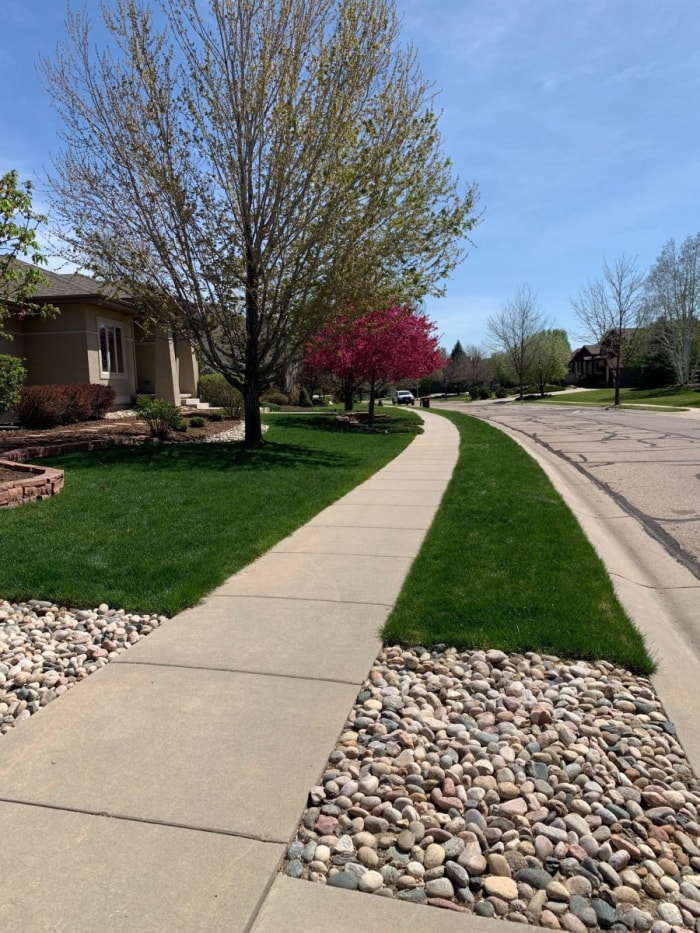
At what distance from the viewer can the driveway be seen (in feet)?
25.1

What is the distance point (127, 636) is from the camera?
453 cm

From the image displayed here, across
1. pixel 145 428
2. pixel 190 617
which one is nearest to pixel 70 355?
pixel 145 428

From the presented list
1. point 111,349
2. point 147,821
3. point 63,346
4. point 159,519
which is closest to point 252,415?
point 63,346

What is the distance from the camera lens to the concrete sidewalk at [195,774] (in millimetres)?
2160

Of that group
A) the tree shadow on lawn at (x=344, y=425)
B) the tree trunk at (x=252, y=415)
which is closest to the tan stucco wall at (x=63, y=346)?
the tree shadow on lawn at (x=344, y=425)

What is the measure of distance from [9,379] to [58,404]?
5.50 meters

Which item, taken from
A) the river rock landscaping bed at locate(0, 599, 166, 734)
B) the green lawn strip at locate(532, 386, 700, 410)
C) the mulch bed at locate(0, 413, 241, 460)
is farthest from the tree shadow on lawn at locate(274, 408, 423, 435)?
the green lawn strip at locate(532, 386, 700, 410)

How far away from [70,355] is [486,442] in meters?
11.8

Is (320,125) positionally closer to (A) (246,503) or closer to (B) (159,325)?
(B) (159,325)

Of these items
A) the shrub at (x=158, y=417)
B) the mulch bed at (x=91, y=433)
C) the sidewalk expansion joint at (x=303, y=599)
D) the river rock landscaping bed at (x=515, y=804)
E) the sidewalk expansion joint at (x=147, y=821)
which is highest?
the shrub at (x=158, y=417)

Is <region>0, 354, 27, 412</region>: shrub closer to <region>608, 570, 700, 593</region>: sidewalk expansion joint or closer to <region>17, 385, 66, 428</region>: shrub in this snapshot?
<region>17, 385, 66, 428</region>: shrub

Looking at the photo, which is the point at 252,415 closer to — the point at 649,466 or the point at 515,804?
the point at 649,466

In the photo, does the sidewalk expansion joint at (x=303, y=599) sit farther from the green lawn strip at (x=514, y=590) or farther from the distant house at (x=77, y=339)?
the distant house at (x=77, y=339)

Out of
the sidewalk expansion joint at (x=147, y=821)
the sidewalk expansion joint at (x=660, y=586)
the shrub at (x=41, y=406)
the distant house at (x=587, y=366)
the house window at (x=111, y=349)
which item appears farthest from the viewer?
the distant house at (x=587, y=366)
